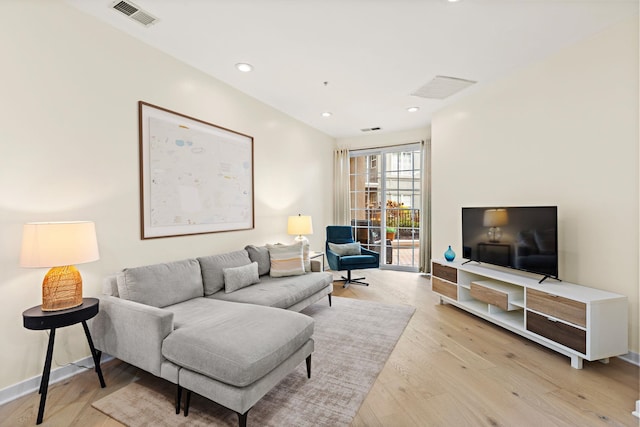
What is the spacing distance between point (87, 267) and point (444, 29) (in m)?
3.54

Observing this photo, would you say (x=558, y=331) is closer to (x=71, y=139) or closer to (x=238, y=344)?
(x=238, y=344)

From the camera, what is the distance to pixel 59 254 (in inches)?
71.2

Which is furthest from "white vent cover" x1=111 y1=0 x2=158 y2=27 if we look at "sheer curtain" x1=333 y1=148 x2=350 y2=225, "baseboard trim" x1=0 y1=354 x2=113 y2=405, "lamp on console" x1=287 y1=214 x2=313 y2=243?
"sheer curtain" x1=333 y1=148 x2=350 y2=225

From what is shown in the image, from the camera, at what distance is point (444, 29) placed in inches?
100

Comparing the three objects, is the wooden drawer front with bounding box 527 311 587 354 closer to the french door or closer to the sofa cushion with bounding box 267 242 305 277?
the sofa cushion with bounding box 267 242 305 277

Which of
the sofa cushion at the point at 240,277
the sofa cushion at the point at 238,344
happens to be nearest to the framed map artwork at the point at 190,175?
the sofa cushion at the point at 240,277

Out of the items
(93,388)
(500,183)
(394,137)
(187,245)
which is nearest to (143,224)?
(187,245)

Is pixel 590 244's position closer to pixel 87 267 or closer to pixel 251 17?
pixel 251 17

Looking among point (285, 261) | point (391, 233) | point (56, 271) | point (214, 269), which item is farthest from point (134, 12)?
point (391, 233)

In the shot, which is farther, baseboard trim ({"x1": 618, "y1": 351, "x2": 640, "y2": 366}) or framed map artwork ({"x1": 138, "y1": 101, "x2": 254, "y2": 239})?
framed map artwork ({"x1": 138, "y1": 101, "x2": 254, "y2": 239})

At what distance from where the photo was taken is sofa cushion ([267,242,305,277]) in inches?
140

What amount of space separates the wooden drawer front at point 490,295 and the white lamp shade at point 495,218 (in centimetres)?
70

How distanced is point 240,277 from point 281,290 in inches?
18.1

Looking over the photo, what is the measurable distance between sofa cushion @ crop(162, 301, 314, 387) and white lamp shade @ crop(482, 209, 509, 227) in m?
2.41
